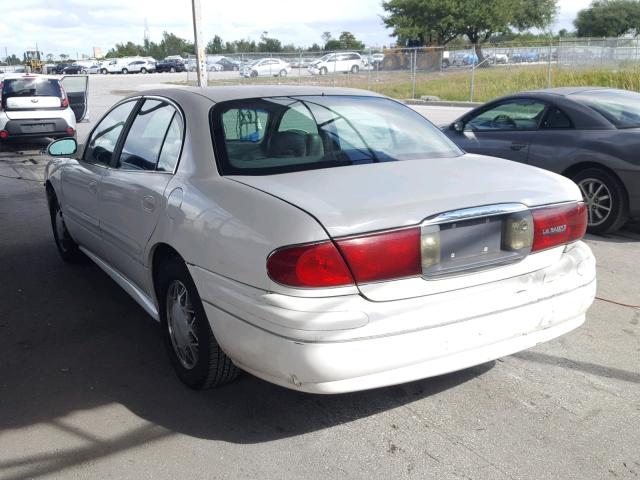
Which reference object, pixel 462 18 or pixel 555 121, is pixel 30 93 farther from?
pixel 462 18

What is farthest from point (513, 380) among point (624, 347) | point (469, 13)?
point (469, 13)

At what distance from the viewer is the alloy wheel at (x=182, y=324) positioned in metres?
3.53

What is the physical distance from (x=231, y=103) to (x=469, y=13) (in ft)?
180

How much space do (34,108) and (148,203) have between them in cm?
1178

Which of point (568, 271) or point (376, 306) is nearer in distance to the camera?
point (376, 306)

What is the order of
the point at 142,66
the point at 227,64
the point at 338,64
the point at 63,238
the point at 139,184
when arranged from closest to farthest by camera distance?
the point at 139,184 < the point at 63,238 < the point at 338,64 < the point at 227,64 < the point at 142,66

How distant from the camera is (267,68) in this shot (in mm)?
43094

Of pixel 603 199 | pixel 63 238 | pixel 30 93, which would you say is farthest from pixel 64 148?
pixel 30 93

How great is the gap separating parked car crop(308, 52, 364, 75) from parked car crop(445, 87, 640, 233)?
3309cm

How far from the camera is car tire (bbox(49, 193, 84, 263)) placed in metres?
5.89

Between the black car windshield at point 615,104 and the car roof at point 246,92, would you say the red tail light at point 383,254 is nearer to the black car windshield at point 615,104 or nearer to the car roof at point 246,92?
the car roof at point 246,92

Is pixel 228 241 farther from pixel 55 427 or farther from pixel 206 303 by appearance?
pixel 55 427

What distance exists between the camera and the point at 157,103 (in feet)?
14.0

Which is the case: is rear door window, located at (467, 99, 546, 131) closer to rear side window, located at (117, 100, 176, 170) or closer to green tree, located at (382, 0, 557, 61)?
rear side window, located at (117, 100, 176, 170)
